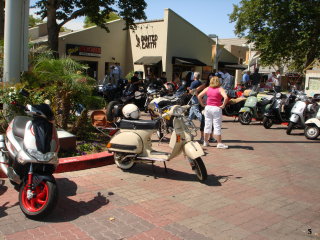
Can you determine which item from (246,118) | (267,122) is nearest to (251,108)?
(246,118)

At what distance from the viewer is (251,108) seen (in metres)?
12.6

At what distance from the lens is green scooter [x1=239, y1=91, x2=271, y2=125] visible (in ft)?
41.1

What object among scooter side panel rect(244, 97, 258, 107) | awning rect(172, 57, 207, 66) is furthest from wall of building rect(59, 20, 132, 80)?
scooter side panel rect(244, 97, 258, 107)

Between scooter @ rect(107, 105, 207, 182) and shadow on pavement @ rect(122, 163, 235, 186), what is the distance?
195 mm

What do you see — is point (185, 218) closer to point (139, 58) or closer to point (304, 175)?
point (304, 175)

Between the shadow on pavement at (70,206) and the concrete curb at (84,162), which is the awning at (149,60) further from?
the shadow on pavement at (70,206)

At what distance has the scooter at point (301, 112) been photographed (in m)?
10.6

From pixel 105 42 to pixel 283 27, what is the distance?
546 inches

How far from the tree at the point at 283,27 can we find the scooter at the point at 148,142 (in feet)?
75.4

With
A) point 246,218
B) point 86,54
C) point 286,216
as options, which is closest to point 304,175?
point 286,216

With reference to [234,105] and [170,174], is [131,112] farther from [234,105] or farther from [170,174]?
[234,105]

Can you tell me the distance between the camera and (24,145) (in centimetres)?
428

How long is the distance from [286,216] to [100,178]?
2.86 metres

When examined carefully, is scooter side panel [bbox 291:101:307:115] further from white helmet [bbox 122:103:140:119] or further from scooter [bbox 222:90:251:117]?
white helmet [bbox 122:103:140:119]
